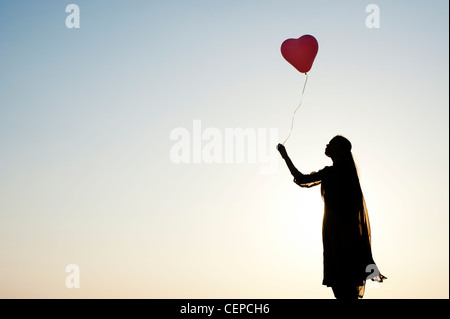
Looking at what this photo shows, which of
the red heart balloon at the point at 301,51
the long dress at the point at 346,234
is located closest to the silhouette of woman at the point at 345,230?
the long dress at the point at 346,234

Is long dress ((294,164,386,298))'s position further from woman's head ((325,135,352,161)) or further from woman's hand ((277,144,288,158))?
woman's hand ((277,144,288,158))

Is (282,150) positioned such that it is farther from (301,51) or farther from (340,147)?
(301,51)

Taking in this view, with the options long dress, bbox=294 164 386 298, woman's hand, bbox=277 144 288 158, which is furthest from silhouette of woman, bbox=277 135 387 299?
woman's hand, bbox=277 144 288 158

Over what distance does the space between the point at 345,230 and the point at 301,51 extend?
2.83m

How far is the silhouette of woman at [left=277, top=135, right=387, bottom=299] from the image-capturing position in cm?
562

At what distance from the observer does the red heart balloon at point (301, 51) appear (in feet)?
24.3

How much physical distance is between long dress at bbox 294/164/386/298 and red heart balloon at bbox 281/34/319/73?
219 centimetres

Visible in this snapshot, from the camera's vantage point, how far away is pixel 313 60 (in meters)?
7.55

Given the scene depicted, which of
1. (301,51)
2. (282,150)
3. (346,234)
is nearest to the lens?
(346,234)

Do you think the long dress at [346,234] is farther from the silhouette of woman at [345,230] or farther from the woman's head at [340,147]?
the woman's head at [340,147]

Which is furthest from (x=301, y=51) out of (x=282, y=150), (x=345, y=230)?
(x=345, y=230)

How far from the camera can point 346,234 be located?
5676mm
